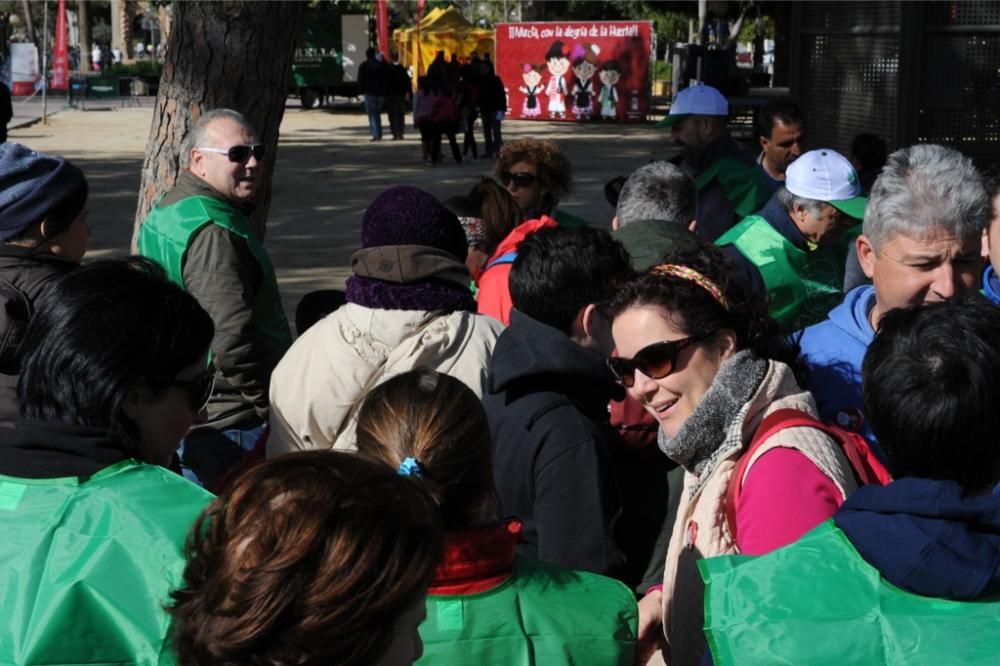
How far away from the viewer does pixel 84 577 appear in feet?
6.82

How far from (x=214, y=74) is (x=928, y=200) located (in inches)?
173

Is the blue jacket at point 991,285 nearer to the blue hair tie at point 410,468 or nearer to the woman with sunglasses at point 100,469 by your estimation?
the blue hair tie at point 410,468

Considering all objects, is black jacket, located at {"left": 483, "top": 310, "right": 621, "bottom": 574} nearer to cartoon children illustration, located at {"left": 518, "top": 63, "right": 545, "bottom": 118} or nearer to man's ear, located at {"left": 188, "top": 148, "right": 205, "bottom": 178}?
man's ear, located at {"left": 188, "top": 148, "right": 205, "bottom": 178}

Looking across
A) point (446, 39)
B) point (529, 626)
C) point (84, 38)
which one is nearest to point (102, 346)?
point (529, 626)

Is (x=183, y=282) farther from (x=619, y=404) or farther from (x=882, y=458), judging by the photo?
(x=882, y=458)

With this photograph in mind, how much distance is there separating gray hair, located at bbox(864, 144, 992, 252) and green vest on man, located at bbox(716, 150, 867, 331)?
4.42 feet

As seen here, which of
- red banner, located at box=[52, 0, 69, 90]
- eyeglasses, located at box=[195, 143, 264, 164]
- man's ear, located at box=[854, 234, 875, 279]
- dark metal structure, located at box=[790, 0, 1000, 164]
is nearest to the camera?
man's ear, located at box=[854, 234, 875, 279]

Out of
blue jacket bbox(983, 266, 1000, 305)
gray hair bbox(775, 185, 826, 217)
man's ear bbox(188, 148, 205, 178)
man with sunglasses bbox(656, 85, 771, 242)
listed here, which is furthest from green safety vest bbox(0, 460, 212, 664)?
man with sunglasses bbox(656, 85, 771, 242)

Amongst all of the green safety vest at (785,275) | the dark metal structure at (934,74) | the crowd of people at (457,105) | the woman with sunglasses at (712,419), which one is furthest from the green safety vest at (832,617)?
the crowd of people at (457,105)

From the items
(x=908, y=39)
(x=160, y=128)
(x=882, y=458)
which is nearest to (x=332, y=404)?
(x=882, y=458)

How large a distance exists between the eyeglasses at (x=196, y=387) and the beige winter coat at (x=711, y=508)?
3.40 feet

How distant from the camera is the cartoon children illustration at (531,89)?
1394 inches

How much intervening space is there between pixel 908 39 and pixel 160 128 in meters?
5.85

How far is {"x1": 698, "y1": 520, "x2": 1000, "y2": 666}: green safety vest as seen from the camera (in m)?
1.89
